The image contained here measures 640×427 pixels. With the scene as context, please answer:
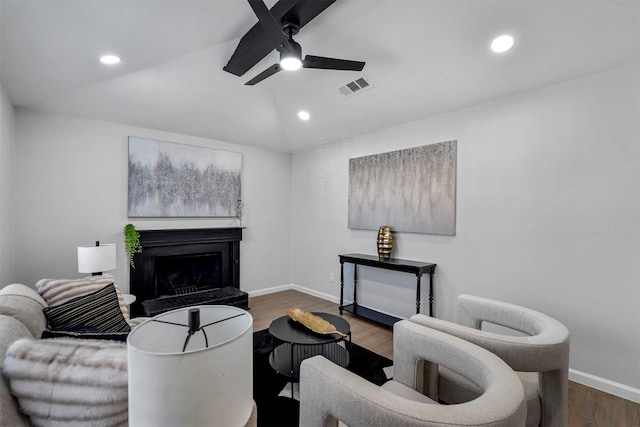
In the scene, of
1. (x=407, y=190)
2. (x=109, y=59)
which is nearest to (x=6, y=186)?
(x=109, y=59)

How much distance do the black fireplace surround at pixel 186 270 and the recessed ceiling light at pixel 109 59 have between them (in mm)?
2068

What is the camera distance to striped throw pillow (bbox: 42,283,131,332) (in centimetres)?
179

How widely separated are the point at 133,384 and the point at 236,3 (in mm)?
2266

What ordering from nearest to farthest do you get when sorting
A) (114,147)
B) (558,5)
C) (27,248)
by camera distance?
(558,5), (27,248), (114,147)

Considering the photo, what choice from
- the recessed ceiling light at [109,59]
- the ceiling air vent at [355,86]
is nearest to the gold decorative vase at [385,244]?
the ceiling air vent at [355,86]

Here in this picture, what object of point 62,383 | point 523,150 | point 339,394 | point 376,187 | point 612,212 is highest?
point 523,150

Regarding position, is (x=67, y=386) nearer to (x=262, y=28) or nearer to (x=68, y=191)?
(x=262, y=28)

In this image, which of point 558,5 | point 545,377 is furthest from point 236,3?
point 545,377

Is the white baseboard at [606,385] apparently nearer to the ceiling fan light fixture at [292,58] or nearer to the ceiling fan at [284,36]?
the ceiling fan at [284,36]

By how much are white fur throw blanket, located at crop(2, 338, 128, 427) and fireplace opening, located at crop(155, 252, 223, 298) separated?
3.22m

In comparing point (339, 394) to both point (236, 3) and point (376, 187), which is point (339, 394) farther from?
point (376, 187)

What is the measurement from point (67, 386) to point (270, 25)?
6.26 ft

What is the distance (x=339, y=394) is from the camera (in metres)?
1.18

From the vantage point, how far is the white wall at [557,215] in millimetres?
2277
